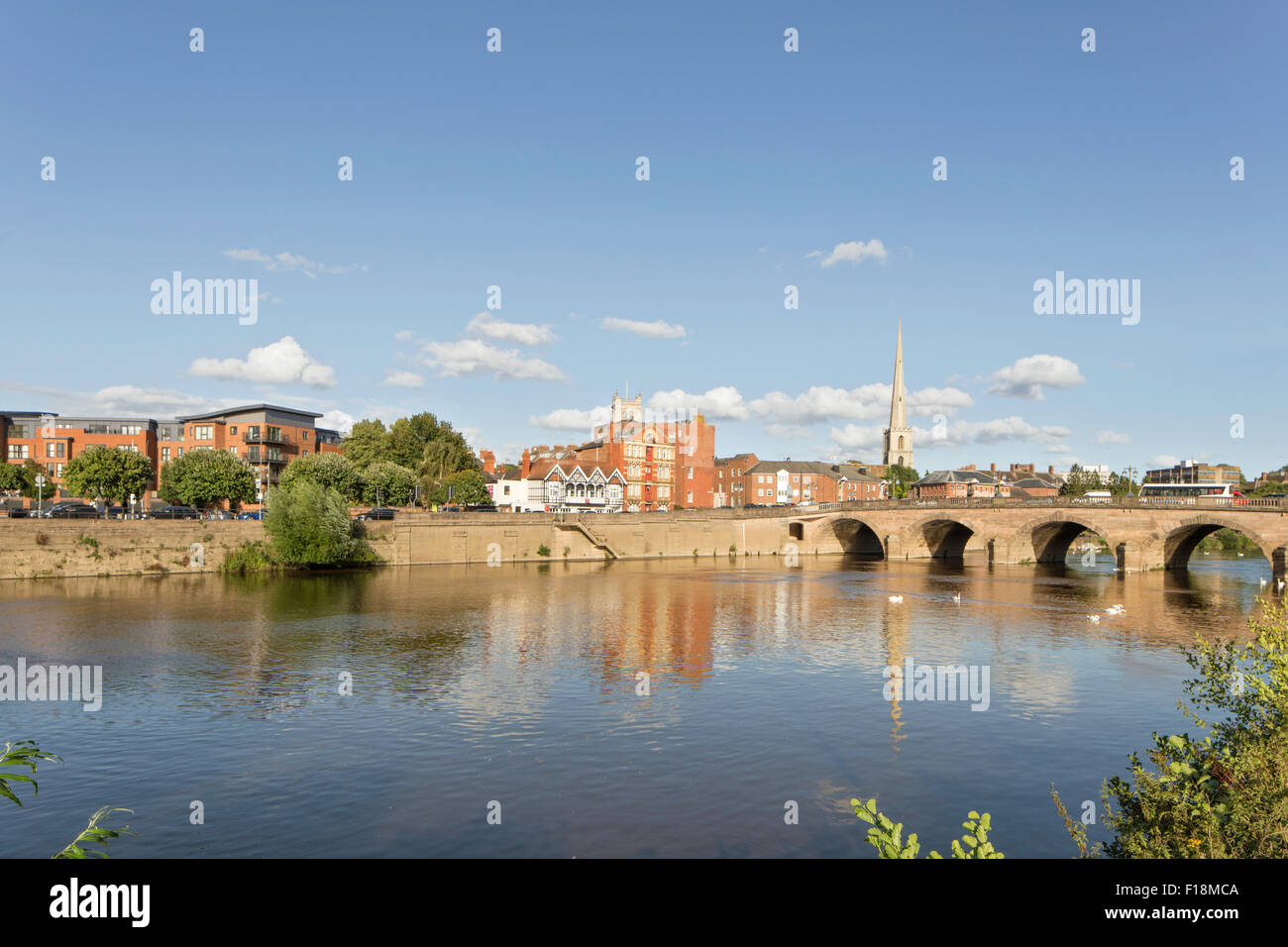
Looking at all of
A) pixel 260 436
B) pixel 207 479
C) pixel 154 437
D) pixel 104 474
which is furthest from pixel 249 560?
pixel 154 437

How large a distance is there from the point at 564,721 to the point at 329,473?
75.4 meters

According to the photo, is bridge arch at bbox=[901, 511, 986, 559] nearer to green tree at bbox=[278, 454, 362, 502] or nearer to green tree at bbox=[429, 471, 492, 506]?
green tree at bbox=[429, 471, 492, 506]

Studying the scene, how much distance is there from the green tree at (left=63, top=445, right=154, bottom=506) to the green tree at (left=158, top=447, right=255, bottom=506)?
4.16 metres

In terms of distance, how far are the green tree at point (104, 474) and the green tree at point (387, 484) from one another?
26.6 meters

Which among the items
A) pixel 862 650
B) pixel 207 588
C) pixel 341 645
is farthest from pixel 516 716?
pixel 207 588

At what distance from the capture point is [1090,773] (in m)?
25.4

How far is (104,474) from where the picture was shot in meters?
95.9

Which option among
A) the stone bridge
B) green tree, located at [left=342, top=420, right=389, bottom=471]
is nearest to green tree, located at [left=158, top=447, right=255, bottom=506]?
green tree, located at [left=342, top=420, right=389, bottom=471]

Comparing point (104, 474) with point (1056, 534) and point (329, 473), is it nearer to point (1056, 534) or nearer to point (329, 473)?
point (329, 473)

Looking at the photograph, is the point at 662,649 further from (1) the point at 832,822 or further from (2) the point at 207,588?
(2) the point at 207,588

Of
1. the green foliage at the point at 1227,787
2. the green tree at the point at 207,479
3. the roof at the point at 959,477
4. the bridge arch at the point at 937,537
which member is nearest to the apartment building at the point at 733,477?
the roof at the point at 959,477
